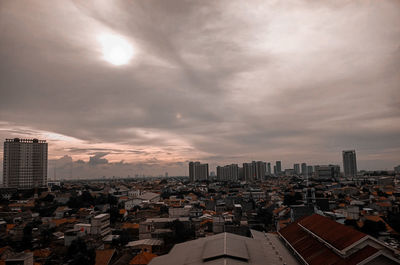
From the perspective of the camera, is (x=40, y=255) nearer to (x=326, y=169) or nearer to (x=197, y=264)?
(x=197, y=264)

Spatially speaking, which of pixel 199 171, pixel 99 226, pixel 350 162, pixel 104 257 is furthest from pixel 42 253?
pixel 350 162

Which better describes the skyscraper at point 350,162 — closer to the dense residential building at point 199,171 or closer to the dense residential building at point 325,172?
the dense residential building at point 325,172

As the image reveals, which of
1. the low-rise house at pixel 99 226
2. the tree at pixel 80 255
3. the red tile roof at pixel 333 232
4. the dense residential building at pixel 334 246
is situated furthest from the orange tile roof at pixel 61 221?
the red tile roof at pixel 333 232

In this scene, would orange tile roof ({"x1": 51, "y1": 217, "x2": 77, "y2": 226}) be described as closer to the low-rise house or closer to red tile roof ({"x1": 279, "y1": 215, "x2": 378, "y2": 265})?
the low-rise house

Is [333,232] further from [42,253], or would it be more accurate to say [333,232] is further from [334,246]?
[42,253]

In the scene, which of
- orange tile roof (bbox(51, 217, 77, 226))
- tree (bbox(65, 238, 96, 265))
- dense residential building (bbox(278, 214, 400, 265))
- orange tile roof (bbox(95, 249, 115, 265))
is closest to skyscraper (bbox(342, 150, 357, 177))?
orange tile roof (bbox(51, 217, 77, 226))

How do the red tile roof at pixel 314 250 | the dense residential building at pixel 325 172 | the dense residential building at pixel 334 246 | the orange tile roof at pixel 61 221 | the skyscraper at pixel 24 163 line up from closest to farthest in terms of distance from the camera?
the dense residential building at pixel 334 246, the red tile roof at pixel 314 250, the orange tile roof at pixel 61 221, the skyscraper at pixel 24 163, the dense residential building at pixel 325 172
